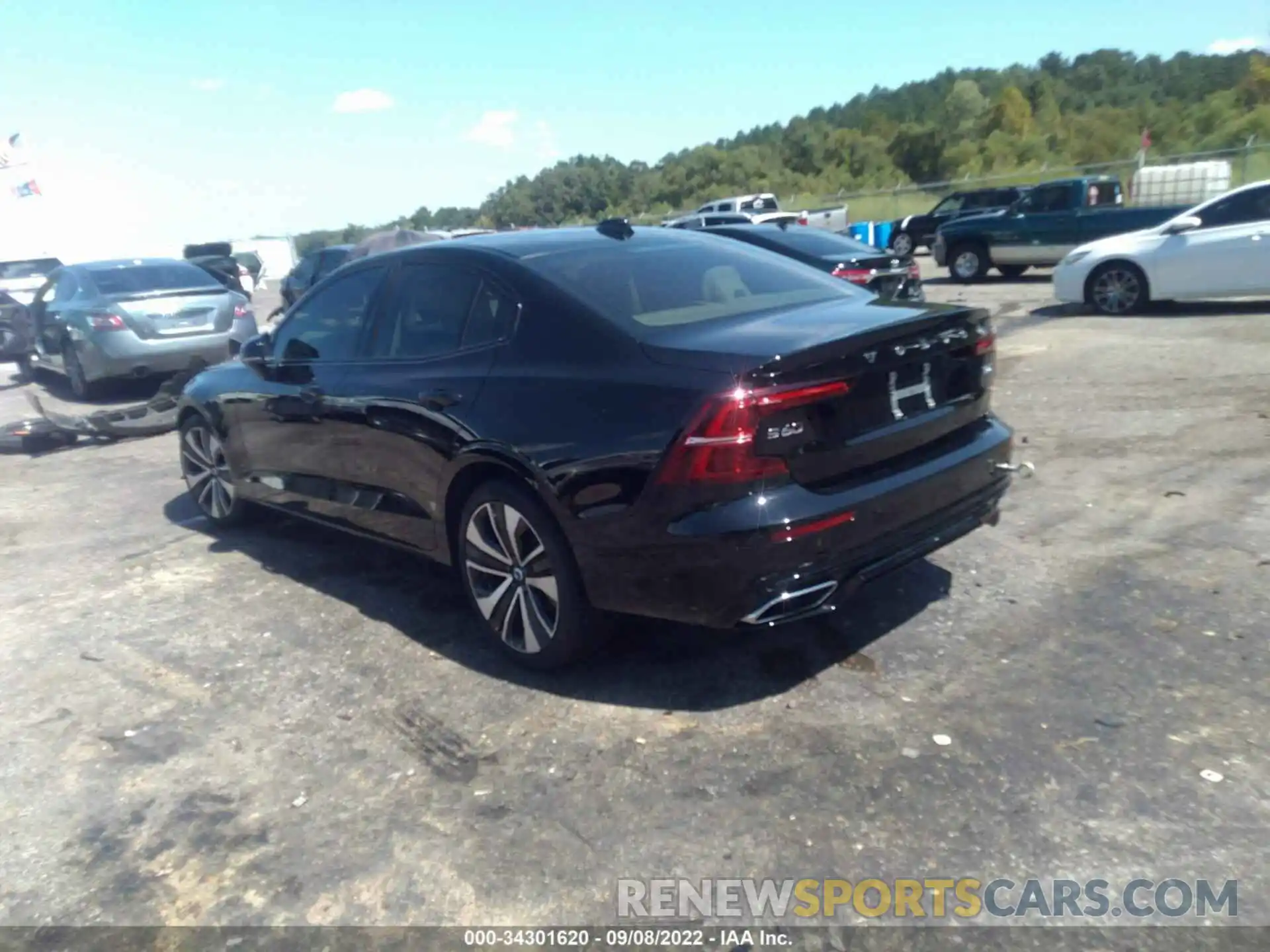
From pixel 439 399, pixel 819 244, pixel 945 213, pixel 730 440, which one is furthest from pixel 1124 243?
pixel 945 213

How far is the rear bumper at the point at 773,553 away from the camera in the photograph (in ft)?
11.8

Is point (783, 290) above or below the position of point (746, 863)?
above

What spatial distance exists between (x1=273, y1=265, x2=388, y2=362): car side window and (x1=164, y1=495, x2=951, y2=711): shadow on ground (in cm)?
119

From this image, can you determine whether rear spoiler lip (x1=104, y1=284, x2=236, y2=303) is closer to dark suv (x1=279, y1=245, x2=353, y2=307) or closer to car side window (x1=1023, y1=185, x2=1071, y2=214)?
dark suv (x1=279, y1=245, x2=353, y2=307)

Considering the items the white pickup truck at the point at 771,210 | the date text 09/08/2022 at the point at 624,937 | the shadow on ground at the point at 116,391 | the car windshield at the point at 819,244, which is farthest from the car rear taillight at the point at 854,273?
the white pickup truck at the point at 771,210

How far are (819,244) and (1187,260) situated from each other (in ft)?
13.3

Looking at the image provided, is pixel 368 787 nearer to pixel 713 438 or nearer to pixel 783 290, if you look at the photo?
pixel 713 438

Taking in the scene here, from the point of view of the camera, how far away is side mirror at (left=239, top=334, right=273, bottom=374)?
238 inches

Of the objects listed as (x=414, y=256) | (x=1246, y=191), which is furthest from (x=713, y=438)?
(x=1246, y=191)

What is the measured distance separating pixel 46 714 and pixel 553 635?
6.87ft

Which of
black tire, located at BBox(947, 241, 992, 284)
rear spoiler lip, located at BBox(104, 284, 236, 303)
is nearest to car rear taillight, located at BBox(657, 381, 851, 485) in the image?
rear spoiler lip, located at BBox(104, 284, 236, 303)

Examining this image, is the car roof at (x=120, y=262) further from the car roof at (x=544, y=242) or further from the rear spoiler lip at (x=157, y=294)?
the car roof at (x=544, y=242)

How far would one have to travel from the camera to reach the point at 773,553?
360cm

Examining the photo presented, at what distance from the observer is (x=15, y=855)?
3471 mm
